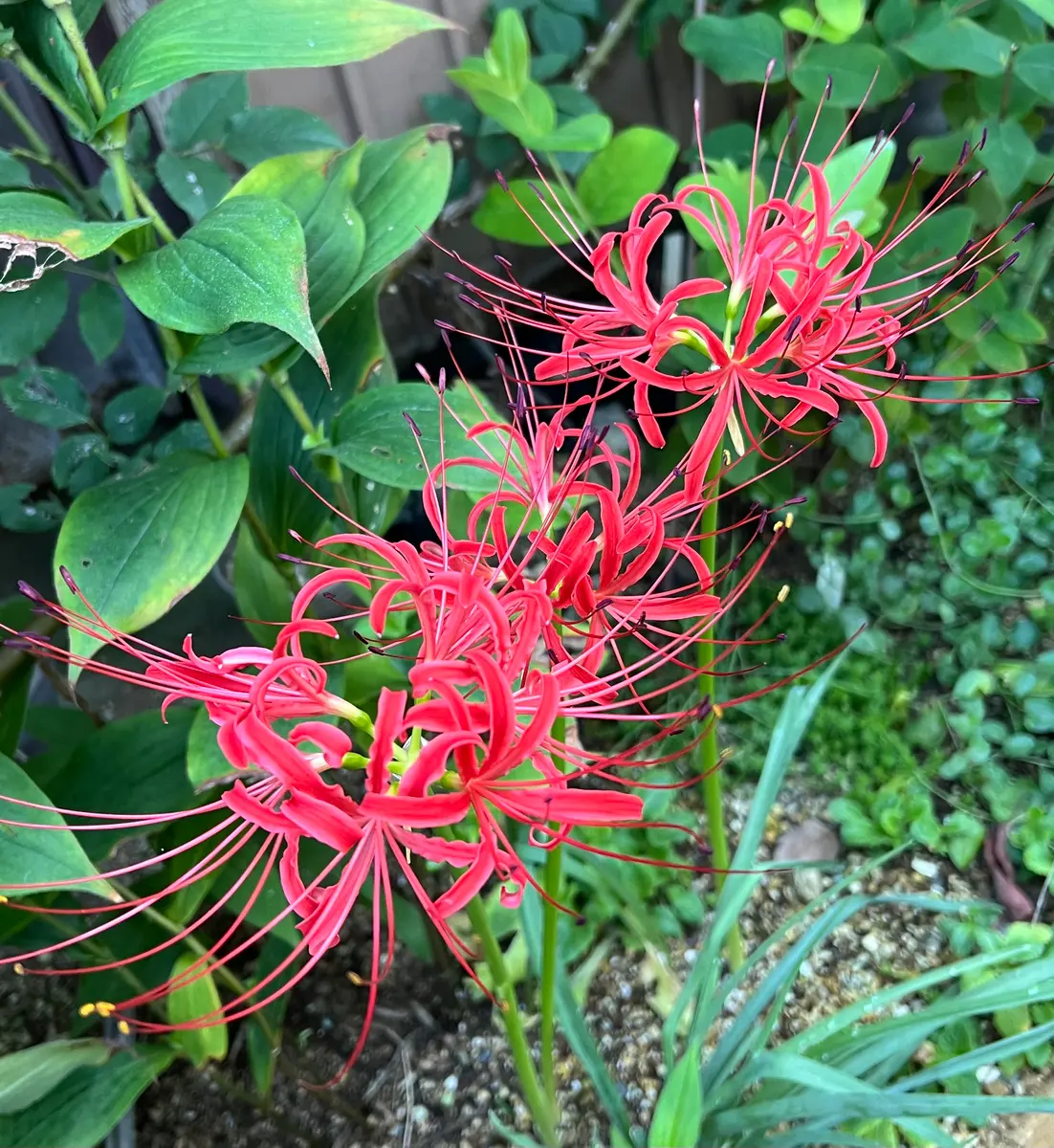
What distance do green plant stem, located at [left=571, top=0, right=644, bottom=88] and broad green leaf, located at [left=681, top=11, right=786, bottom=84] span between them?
10.7 inches

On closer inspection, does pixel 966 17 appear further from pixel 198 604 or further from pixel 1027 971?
pixel 198 604

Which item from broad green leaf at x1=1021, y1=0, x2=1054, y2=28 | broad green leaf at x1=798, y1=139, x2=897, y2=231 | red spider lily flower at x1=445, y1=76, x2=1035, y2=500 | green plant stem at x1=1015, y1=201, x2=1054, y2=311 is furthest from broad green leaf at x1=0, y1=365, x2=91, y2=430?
green plant stem at x1=1015, y1=201, x2=1054, y2=311

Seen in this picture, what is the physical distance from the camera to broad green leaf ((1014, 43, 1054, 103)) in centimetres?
91

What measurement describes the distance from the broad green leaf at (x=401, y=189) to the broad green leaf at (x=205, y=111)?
0.20 m

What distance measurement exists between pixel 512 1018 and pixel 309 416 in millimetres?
520

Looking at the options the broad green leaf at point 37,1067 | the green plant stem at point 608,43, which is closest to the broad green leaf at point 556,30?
the green plant stem at point 608,43

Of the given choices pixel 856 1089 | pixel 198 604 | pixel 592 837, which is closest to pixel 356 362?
pixel 198 604

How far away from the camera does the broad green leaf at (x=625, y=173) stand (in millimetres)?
953

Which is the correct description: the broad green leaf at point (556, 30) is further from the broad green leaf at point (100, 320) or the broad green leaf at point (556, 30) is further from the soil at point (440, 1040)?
the soil at point (440, 1040)

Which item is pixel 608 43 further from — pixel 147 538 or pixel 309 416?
pixel 147 538

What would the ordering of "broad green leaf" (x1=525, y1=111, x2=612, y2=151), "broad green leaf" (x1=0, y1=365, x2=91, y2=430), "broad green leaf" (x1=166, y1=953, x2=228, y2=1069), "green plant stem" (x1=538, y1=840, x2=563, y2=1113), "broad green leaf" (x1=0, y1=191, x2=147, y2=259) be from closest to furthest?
"broad green leaf" (x1=0, y1=191, x2=147, y2=259) → "green plant stem" (x1=538, y1=840, x2=563, y2=1113) → "broad green leaf" (x1=166, y1=953, x2=228, y2=1069) → "broad green leaf" (x1=0, y1=365, x2=91, y2=430) → "broad green leaf" (x1=525, y1=111, x2=612, y2=151)

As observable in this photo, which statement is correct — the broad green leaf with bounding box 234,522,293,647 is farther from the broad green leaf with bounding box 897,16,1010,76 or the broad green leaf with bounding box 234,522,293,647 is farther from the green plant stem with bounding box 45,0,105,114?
the broad green leaf with bounding box 897,16,1010,76

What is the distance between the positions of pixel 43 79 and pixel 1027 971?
1.00 m

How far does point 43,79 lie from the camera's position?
572 millimetres
